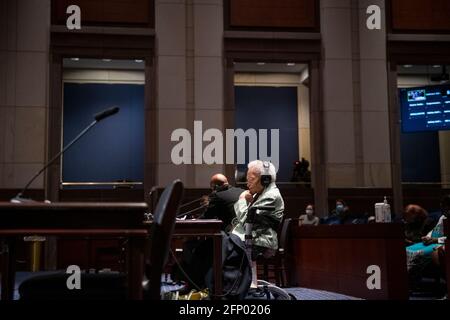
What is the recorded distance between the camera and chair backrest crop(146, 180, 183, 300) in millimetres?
2573

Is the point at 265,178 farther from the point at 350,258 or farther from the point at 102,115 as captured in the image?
the point at 102,115

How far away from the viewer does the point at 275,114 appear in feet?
48.9

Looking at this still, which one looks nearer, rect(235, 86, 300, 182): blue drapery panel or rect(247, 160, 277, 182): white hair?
rect(247, 160, 277, 182): white hair

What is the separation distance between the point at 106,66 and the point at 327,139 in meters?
6.54

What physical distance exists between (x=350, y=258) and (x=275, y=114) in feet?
30.1

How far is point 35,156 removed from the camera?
364 inches

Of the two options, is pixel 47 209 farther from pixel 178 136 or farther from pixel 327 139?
pixel 327 139

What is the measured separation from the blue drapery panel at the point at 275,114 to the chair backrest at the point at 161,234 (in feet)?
39.0

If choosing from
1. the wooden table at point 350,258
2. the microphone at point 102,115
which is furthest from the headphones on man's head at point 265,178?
the microphone at point 102,115

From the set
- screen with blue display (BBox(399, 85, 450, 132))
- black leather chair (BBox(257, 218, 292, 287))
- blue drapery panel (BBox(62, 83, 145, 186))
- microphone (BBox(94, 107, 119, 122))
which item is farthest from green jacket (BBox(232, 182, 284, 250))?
blue drapery panel (BBox(62, 83, 145, 186))

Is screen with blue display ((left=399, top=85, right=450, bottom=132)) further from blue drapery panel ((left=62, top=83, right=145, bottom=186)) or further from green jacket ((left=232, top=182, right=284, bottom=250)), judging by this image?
blue drapery panel ((left=62, top=83, right=145, bottom=186))

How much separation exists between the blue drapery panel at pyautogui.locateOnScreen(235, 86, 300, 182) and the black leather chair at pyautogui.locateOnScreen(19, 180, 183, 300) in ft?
38.8

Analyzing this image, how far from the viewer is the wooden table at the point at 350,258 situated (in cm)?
527
